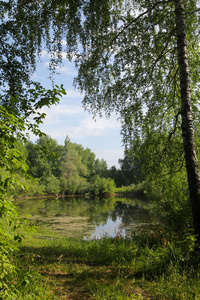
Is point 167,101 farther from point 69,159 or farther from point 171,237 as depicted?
point 69,159

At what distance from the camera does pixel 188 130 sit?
4.33 m

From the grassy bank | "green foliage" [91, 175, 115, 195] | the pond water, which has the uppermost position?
"green foliage" [91, 175, 115, 195]

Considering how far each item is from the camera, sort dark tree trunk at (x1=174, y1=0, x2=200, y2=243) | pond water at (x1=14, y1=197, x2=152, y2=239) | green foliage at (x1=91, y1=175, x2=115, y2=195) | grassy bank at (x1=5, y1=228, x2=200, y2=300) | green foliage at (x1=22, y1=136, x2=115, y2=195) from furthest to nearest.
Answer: green foliage at (x1=91, y1=175, x2=115, y2=195) → green foliage at (x1=22, y1=136, x2=115, y2=195) → pond water at (x1=14, y1=197, x2=152, y2=239) → dark tree trunk at (x1=174, y1=0, x2=200, y2=243) → grassy bank at (x1=5, y1=228, x2=200, y2=300)

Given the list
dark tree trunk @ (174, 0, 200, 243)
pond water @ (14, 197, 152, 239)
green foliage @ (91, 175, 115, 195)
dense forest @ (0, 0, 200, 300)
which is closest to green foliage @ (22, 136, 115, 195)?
green foliage @ (91, 175, 115, 195)

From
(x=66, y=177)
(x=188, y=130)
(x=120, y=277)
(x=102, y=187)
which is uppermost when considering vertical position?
(x=66, y=177)

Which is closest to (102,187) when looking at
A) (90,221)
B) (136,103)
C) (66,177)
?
(66,177)

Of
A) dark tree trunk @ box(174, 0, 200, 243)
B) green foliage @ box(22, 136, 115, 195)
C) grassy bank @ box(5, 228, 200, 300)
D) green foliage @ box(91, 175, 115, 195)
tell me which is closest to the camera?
grassy bank @ box(5, 228, 200, 300)

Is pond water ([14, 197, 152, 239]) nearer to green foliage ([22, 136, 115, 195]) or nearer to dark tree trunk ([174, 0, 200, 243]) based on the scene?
dark tree trunk ([174, 0, 200, 243])

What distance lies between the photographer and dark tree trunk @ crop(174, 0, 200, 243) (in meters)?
4.13

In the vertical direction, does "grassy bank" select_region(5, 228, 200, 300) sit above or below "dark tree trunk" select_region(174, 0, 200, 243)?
below

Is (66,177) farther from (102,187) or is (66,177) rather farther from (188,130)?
(188,130)

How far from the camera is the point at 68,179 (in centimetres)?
4978

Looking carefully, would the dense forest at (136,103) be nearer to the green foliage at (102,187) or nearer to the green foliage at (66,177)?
the green foliage at (66,177)

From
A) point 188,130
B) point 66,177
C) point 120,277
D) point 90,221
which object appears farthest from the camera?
point 66,177
